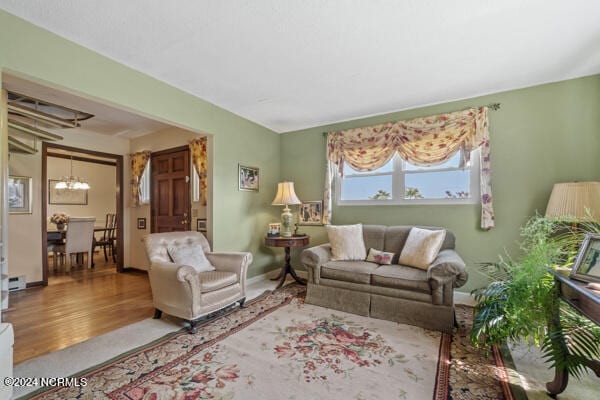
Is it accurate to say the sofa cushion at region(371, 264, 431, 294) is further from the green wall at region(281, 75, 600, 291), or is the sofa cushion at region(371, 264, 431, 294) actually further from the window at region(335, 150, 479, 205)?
the window at region(335, 150, 479, 205)

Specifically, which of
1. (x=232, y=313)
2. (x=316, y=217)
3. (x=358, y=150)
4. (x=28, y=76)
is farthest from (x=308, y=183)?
(x=28, y=76)

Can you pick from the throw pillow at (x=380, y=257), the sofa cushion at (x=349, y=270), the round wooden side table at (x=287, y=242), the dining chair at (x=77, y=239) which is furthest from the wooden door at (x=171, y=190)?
the throw pillow at (x=380, y=257)

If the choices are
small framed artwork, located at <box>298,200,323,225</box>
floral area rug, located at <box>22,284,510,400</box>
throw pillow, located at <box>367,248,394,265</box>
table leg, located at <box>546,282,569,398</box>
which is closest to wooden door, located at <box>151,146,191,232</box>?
small framed artwork, located at <box>298,200,323,225</box>

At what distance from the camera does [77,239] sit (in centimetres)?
508

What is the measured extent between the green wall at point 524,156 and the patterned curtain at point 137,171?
4.51 metres

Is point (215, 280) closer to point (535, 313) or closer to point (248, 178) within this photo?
point (248, 178)

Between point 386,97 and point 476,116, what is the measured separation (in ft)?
3.57

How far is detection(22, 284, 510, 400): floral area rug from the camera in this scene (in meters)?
1.63

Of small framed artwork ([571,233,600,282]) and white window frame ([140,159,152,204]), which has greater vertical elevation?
white window frame ([140,159,152,204])

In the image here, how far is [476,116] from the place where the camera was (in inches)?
124

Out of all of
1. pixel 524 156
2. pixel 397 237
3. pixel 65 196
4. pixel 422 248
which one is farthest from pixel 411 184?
pixel 65 196

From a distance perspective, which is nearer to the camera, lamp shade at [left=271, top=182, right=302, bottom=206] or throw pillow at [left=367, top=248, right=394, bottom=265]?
throw pillow at [left=367, top=248, right=394, bottom=265]

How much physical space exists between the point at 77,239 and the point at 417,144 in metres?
6.33

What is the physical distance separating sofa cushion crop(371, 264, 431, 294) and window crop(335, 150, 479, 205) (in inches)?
45.2
